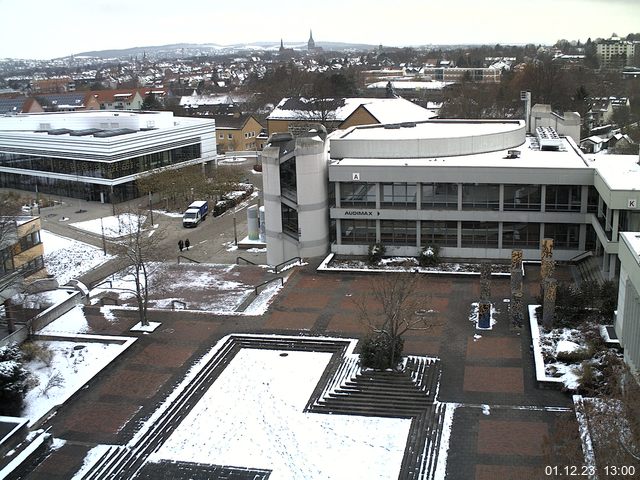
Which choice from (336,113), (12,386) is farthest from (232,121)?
(12,386)

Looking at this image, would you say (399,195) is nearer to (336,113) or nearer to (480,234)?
(480,234)

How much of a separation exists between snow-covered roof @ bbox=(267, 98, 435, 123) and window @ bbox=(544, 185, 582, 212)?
39.7m

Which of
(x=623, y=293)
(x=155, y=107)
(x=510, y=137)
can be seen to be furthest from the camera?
(x=155, y=107)

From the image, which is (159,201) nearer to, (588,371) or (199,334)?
(199,334)

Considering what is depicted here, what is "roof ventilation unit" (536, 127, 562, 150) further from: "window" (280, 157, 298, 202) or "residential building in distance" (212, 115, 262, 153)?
"residential building in distance" (212, 115, 262, 153)

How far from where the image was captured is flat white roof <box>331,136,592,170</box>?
38.7m

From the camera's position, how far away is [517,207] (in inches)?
1500

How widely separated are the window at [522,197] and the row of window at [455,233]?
94 centimetres

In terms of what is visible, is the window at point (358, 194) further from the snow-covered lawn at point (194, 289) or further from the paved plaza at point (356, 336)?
the snow-covered lawn at point (194, 289)

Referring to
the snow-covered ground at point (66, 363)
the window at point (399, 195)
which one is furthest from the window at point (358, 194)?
the snow-covered ground at point (66, 363)

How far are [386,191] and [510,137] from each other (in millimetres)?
9824

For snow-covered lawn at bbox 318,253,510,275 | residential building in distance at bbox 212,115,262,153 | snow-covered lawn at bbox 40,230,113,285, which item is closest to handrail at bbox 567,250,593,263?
snow-covered lawn at bbox 318,253,510,275

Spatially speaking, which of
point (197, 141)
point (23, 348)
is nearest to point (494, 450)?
point (23, 348)

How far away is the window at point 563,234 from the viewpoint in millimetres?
37719
